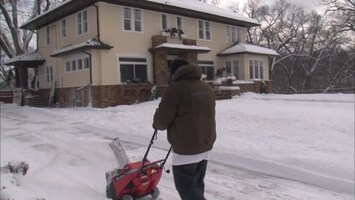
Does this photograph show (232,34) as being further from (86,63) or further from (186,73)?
(186,73)

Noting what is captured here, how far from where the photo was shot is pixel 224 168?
8008 mm

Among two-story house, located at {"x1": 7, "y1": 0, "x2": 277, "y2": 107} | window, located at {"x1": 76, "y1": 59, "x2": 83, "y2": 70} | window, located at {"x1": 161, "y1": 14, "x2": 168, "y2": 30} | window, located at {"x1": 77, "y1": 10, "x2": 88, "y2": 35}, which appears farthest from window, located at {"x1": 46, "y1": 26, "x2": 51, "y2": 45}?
window, located at {"x1": 161, "y1": 14, "x2": 168, "y2": 30}

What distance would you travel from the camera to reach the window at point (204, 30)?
27.8m

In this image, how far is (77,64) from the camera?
77.5 feet

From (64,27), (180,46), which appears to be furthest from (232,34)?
(64,27)

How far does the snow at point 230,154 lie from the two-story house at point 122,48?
6.86 meters

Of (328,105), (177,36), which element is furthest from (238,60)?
(328,105)

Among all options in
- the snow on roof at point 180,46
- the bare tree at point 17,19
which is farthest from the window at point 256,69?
the bare tree at point 17,19

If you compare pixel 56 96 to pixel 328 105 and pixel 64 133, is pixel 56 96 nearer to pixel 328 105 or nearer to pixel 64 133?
pixel 64 133

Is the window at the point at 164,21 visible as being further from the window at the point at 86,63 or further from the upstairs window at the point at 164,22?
the window at the point at 86,63

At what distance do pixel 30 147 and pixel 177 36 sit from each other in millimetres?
16662

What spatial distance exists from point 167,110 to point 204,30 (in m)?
24.8

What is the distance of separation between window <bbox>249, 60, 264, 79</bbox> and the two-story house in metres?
0.31

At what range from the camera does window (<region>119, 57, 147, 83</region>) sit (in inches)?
897
